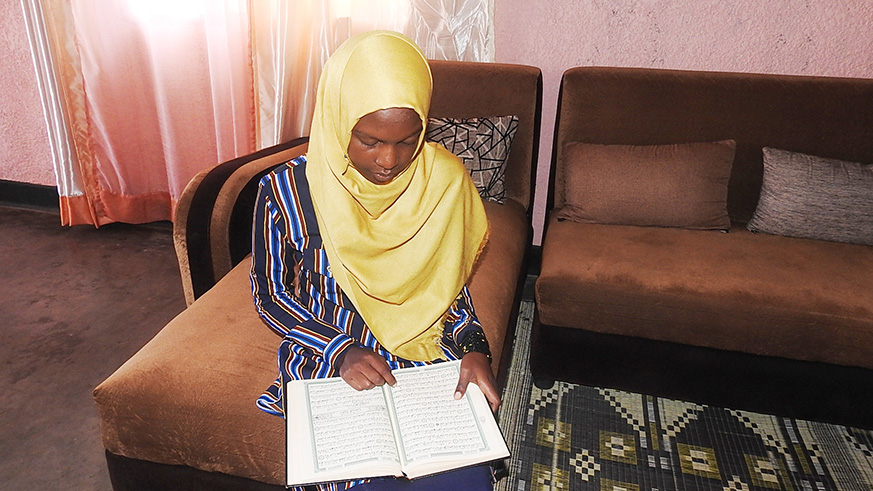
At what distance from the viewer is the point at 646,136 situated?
2.07 metres

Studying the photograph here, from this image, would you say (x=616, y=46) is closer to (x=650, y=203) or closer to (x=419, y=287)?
(x=650, y=203)

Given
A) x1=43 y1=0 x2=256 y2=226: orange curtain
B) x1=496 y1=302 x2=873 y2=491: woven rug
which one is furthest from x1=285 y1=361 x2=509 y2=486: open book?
x1=43 y1=0 x2=256 y2=226: orange curtain

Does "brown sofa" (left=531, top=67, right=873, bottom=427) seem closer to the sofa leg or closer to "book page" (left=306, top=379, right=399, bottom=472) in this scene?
the sofa leg

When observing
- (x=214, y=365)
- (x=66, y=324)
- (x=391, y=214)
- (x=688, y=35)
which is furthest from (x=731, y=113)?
(x=66, y=324)

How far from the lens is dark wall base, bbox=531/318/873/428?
1.60 meters

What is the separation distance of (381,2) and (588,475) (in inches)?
76.6

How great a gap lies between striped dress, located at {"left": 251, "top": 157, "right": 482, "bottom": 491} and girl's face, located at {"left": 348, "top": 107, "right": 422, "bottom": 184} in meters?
0.19

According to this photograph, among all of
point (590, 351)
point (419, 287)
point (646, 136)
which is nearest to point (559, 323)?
point (590, 351)

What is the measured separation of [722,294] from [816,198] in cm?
59

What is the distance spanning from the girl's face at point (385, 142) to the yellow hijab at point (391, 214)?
22mm

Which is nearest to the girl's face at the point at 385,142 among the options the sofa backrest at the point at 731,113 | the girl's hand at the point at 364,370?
the girl's hand at the point at 364,370

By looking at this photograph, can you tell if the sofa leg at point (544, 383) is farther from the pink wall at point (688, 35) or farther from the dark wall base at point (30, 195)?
the dark wall base at point (30, 195)

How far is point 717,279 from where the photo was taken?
1.64 meters

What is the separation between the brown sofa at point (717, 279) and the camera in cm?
157
